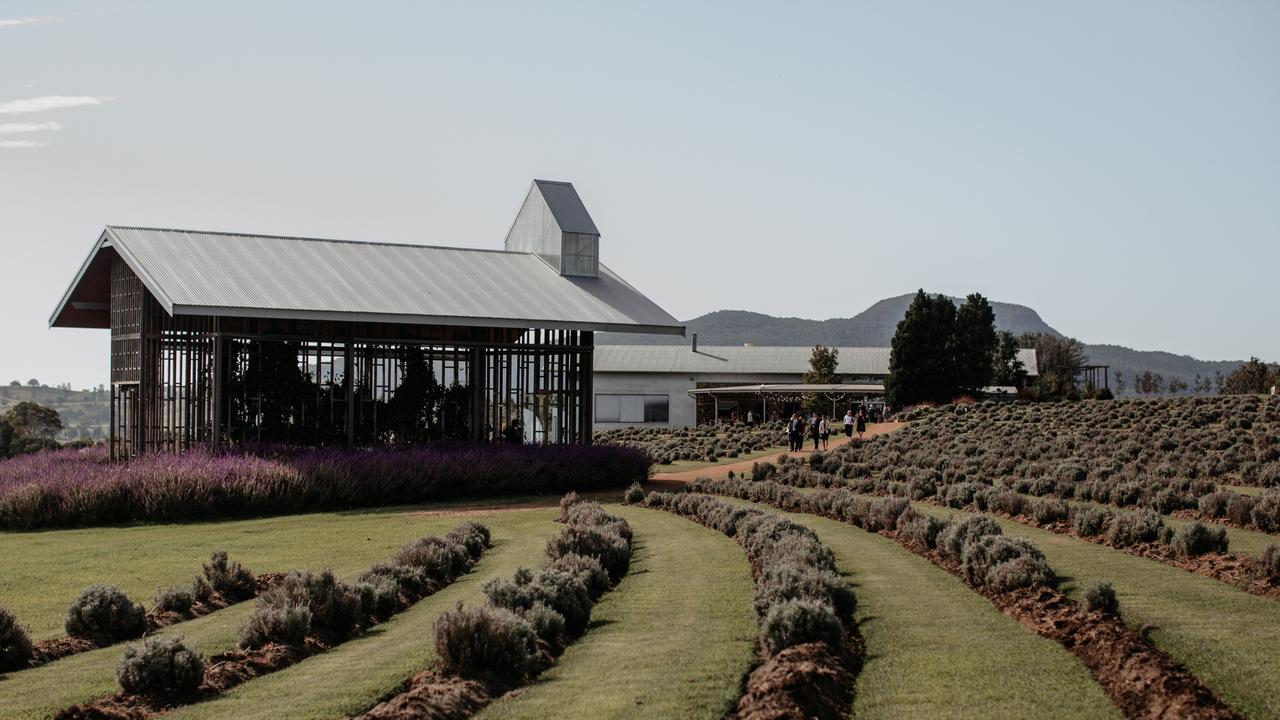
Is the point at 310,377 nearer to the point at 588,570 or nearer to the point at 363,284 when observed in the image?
the point at 363,284

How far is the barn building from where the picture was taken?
1144 inches

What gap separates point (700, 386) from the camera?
79688 millimetres

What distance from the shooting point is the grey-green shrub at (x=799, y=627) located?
31.2 feet

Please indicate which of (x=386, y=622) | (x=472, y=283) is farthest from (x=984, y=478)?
(x=386, y=622)

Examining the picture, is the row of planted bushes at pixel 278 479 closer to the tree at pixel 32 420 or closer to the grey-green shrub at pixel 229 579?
the grey-green shrub at pixel 229 579

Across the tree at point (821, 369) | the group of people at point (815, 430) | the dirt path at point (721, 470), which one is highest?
the tree at point (821, 369)

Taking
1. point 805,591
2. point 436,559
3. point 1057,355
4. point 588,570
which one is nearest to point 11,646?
point 436,559

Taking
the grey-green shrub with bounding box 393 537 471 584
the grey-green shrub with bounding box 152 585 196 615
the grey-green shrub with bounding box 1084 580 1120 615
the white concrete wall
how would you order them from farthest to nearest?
the white concrete wall < the grey-green shrub with bounding box 393 537 471 584 < the grey-green shrub with bounding box 152 585 196 615 < the grey-green shrub with bounding box 1084 580 1120 615

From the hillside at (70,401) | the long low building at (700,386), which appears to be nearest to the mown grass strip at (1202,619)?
the long low building at (700,386)

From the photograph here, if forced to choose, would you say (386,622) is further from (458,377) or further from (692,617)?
(458,377)

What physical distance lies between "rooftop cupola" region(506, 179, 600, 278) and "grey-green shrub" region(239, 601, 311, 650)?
1061 inches

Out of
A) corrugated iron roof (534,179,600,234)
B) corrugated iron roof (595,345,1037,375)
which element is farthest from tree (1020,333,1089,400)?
corrugated iron roof (534,179,600,234)

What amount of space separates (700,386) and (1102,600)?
6889cm

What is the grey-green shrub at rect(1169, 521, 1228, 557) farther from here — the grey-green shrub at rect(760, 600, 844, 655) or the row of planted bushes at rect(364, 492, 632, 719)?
the grey-green shrub at rect(760, 600, 844, 655)
